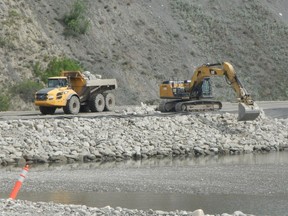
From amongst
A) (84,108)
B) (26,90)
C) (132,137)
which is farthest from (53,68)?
(132,137)

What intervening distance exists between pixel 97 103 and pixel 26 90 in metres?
7.34

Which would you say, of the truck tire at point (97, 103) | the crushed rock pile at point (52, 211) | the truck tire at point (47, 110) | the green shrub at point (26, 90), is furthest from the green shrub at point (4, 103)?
the crushed rock pile at point (52, 211)

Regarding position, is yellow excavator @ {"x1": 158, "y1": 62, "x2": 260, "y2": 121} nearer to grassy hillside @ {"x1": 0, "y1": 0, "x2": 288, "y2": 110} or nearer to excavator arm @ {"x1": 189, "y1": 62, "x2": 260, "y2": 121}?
excavator arm @ {"x1": 189, "y1": 62, "x2": 260, "y2": 121}

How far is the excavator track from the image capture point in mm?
39781

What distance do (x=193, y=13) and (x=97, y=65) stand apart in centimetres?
1614

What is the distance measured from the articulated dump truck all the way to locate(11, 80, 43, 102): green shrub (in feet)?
18.1

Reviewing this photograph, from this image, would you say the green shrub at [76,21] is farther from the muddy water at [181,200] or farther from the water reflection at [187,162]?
the muddy water at [181,200]

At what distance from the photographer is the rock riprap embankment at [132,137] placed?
2973cm

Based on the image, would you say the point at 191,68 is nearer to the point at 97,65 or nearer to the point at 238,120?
the point at 97,65

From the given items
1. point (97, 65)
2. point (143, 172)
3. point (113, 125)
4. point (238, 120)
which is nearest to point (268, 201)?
point (143, 172)

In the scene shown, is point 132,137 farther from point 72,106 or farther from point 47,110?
point 47,110

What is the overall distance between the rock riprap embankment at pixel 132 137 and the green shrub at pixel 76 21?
730 inches

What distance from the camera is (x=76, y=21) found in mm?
54938

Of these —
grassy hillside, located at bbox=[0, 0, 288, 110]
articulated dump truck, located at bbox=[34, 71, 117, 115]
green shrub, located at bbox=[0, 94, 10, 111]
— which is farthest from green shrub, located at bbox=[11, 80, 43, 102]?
articulated dump truck, located at bbox=[34, 71, 117, 115]
